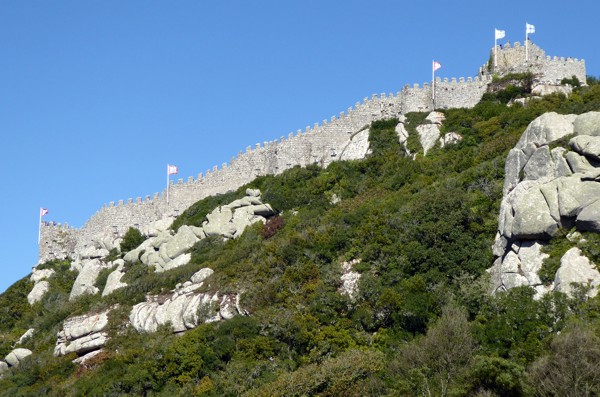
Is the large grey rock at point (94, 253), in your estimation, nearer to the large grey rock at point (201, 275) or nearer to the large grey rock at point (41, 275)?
the large grey rock at point (41, 275)

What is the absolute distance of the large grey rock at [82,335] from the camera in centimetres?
Result: 3975

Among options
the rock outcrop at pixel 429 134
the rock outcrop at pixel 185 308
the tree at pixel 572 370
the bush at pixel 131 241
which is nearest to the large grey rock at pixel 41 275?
the bush at pixel 131 241

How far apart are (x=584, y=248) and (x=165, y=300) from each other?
17.7 m

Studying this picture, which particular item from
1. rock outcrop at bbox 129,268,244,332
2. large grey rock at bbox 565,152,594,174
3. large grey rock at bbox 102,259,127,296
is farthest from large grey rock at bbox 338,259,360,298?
large grey rock at bbox 102,259,127,296

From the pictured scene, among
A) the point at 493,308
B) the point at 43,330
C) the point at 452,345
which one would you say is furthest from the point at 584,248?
the point at 43,330

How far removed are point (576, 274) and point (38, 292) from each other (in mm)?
31539

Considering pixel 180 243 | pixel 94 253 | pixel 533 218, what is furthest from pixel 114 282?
pixel 533 218

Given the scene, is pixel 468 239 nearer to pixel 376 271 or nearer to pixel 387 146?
pixel 376 271

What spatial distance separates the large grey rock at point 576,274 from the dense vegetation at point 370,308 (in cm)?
53

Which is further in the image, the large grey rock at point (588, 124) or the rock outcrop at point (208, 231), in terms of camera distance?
the rock outcrop at point (208, 231)

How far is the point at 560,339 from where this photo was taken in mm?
26125

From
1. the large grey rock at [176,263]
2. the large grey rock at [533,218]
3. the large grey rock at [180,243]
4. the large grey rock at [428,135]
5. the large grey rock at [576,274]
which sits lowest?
the large grey rock at [576,274]

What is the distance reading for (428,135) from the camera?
4744 centimetres

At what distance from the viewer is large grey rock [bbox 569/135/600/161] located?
107ft
